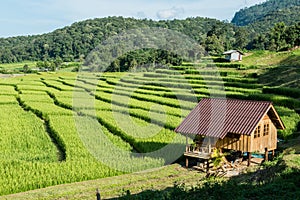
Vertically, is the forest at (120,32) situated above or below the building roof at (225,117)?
above

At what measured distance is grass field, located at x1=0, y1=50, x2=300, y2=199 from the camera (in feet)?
50.1

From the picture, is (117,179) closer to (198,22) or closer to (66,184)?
(66,184)

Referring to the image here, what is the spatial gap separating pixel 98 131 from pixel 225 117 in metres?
9.24

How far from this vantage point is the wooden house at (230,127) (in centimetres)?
1669

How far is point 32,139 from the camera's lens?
22078mm

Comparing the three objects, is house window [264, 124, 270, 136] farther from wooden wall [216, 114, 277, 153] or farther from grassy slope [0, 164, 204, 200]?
grassy slope [0, 164, 204, 200]

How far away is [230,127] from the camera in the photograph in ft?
55.0

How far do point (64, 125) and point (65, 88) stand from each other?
21.9 m

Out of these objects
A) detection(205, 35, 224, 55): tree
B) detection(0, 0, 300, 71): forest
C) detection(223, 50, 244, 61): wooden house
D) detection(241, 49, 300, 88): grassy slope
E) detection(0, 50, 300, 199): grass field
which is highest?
detection(0, 0, 300, 71): forest

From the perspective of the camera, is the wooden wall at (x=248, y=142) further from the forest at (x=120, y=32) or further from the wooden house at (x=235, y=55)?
the forest at (x=120, y=32)

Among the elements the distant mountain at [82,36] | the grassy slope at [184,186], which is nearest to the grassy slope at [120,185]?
the grassy slope at [184,186]

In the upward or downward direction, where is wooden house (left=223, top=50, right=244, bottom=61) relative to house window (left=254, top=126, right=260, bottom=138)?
upward

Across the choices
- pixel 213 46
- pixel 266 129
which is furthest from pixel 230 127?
pixel 213 46

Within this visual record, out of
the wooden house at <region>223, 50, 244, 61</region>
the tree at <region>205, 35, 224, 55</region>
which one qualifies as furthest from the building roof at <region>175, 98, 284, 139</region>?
the tree at <region>205, 35, 224, 55</region>
